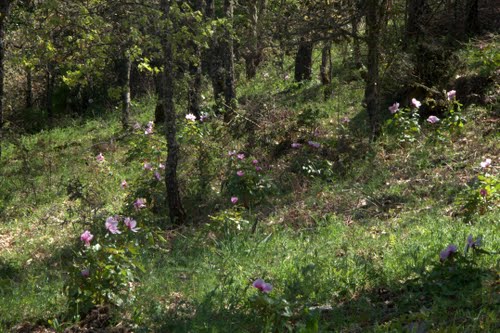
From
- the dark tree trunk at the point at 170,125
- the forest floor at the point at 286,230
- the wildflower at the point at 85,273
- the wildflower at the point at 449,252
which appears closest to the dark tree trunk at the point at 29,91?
the forest floor at the point at 286,230

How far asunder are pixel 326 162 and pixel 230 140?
2.03 metres

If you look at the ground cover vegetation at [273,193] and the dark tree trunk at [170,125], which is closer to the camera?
the ground cover vegetation at [273,193]

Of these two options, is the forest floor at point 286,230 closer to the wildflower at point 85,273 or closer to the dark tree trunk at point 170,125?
the wildflower at point 85,273

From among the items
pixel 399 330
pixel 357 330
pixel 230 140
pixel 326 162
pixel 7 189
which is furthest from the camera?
pixel 7 189

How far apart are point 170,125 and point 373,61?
3.93 metres

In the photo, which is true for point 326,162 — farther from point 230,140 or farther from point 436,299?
point 436,299

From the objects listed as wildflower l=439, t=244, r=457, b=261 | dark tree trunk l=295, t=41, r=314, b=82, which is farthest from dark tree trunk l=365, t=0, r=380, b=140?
dark tree trunk l=295, t=41, r=314, b=82

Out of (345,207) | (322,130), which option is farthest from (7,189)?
(345,207)

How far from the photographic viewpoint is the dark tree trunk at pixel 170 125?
319 inches

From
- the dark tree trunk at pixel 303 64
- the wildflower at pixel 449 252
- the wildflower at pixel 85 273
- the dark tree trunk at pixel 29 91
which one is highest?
the wildflower at pixel 449 252

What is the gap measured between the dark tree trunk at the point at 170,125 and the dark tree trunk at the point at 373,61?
11.4 feet

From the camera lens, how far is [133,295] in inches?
212

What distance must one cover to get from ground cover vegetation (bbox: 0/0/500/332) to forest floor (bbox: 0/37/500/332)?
0.03 meters

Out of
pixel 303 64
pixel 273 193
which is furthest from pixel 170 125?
pixel 303 64
